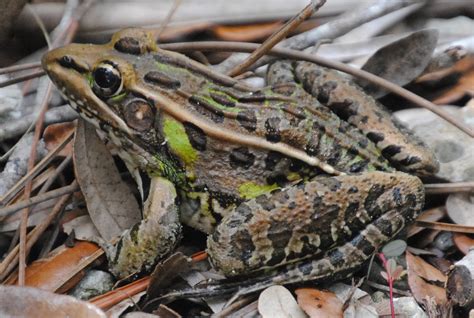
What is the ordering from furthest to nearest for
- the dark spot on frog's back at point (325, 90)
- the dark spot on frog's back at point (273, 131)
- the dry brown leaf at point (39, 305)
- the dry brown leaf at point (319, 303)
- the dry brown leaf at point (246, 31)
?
the dry brown leaf at point (246, 31) < the dark spot on frog's back at point (325, 90) < the dark spot on frog's back at point (273, 131) < the dry brown leaf at point (319, 303) < the dry brown leaf at point (39, 305)

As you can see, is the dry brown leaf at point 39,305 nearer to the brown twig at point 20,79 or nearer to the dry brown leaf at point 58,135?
the dry brown leaf at point 58,135

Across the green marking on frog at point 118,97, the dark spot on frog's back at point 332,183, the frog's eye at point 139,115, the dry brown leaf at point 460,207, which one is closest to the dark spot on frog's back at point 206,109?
the frog's eye at point 139,115

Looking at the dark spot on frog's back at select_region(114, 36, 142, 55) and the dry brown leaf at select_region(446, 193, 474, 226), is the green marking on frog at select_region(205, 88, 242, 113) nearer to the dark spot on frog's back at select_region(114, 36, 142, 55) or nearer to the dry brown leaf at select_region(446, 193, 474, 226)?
the dark spot on frog's back at select_region(114, 36, 142, 55)

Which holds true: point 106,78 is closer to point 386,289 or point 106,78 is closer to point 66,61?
point 66,61

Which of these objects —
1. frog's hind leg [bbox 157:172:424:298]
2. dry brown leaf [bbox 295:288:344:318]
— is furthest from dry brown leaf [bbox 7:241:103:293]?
dry brown leaf [bbox 295:288:344:318]

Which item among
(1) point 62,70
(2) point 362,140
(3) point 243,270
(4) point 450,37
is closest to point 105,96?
(1) point 62,70

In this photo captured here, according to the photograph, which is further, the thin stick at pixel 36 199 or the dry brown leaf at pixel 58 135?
the dry brown leaf at pixel 58 135

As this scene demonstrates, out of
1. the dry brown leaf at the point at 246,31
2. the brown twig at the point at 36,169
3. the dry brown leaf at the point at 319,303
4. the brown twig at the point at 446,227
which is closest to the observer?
the dry brown leaf at the point at 319,303

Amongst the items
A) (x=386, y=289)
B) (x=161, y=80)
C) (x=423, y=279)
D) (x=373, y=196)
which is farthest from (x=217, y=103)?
(x=423, y=279)
